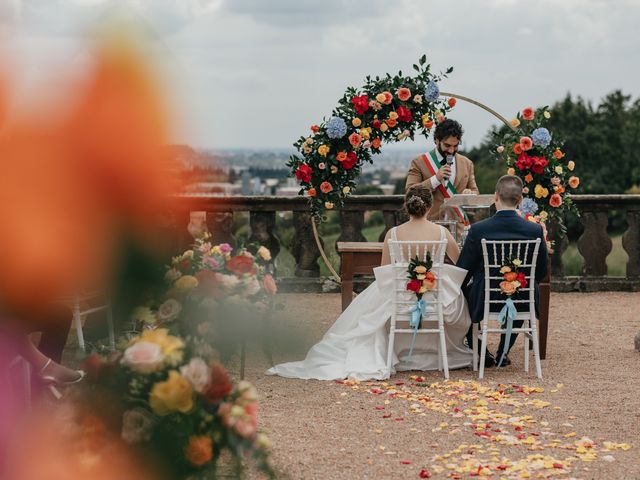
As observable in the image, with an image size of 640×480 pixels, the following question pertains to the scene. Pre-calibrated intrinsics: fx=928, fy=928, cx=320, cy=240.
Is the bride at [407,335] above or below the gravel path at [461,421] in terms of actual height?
above

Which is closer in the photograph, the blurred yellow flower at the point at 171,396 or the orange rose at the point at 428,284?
the blurred yellow flower at the point at 171,396

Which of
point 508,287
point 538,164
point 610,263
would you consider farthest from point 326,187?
point 610,263

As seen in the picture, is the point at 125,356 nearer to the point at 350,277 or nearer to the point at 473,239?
the point at 473,239

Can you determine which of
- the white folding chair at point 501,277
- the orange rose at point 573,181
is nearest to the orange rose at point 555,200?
the orange rose at point 573,181

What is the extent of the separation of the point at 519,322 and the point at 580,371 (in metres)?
0.60

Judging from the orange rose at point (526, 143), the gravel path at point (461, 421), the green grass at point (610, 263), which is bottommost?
the green grass at point (610, 263)

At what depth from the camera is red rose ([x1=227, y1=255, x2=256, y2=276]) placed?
3.72 m

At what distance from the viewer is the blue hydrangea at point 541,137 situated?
842cm

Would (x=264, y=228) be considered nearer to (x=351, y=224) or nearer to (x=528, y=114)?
(x=351, y=224)

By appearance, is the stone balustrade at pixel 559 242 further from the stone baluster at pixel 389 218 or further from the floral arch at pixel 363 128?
the floral arch at pixel 363 128

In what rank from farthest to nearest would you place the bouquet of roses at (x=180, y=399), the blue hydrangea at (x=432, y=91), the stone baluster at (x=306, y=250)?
A: the stone baluster at (x=306, y=250) < the blue hydrangea at (x=432, y=91) < the bouquet of roses at (x=180, y=399)

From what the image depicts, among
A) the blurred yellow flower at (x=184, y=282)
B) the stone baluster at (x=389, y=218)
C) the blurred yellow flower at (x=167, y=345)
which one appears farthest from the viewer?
the stone baluster at (x=389, y=218)

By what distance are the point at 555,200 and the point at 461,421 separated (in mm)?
3374

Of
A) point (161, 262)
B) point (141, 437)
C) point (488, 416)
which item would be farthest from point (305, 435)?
point (161, 262)
